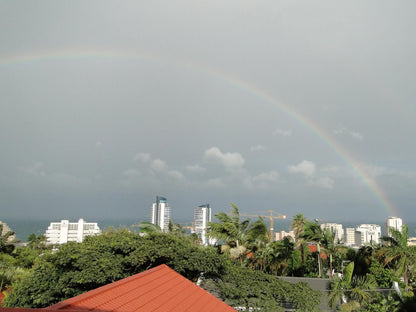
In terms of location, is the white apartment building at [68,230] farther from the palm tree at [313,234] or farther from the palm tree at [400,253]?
the palm tree at [400,253]

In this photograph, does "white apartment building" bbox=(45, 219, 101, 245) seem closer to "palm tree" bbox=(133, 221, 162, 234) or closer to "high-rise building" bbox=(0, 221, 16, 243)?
"high-rise building" bbox=(0, 221, 16, 243)

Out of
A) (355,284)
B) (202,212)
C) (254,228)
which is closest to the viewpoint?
(355,284)

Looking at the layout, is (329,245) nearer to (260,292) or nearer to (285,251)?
(285,251)

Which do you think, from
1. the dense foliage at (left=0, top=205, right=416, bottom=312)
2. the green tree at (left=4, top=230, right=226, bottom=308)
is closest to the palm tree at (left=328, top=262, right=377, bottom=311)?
the dense foliage at (left=0, top=205, right=416, bottom=312)

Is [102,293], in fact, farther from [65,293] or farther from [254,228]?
[254,228]

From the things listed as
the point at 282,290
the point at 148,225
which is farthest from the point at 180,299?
the point at 148,225

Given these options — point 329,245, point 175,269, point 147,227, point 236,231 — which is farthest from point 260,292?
point 329,245
